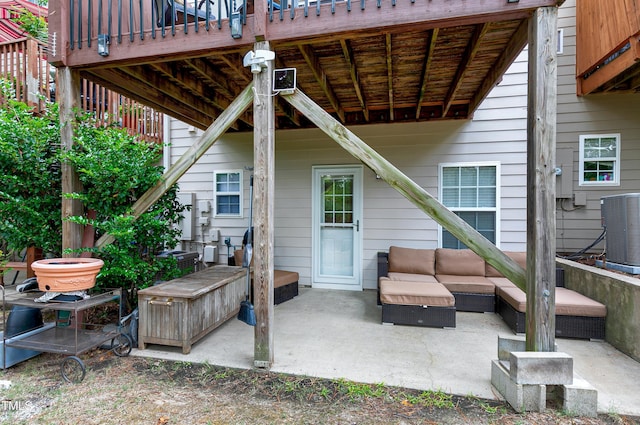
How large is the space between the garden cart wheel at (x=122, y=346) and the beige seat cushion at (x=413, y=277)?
3093 millimetres

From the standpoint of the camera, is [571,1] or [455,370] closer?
[455,370]

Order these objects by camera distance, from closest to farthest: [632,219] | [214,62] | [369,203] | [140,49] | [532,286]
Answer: [532,286], [140,49], [632,219], [214,62], [369,203]

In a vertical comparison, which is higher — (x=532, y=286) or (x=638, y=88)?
(x=638, y=88)

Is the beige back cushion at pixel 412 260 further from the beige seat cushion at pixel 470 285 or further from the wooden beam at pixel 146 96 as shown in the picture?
the wooden beam at pixel 146 96

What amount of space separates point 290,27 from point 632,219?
3.72m

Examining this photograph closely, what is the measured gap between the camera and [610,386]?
2.27m

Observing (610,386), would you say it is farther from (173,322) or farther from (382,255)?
(173,322)

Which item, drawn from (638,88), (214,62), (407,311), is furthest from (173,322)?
(638,88)

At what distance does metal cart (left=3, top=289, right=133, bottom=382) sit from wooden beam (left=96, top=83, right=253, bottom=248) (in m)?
0.68

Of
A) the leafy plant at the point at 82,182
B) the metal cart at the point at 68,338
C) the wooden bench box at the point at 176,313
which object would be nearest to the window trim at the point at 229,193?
the leafy plant at the point at 82,182

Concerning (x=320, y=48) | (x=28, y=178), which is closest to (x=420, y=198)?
(x=320, y=48)

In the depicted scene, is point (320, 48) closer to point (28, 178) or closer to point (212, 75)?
point (212, 75)

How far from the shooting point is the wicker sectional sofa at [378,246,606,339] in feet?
10.2

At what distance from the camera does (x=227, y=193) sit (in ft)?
18.3
